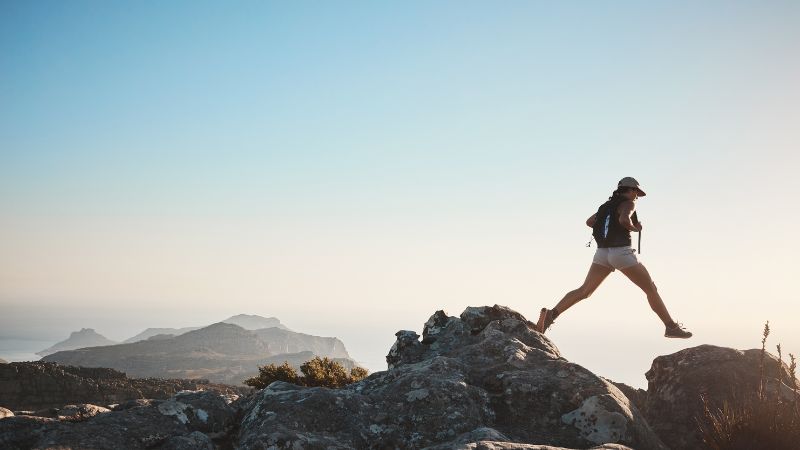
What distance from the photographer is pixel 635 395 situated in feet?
27.7

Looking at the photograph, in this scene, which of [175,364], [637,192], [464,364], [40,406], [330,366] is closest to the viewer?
[464,364]

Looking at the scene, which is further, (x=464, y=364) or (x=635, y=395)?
(x=635, y=395)

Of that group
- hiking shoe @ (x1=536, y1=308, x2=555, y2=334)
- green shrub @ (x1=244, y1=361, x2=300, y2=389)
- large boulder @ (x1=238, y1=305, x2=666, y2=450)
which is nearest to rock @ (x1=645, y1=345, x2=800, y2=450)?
large boulder @ (x1=238, y1=305, x2=666, y2=450)

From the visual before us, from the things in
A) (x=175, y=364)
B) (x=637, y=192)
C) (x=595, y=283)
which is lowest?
(x=175, y=364)

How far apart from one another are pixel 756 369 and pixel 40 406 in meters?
40.6

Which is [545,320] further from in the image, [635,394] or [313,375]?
[313,375]

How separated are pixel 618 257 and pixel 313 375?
6963mm

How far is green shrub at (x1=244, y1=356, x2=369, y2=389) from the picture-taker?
10586 mm

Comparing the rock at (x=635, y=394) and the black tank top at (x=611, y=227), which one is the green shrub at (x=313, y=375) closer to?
the rock at (x=635, y=394)

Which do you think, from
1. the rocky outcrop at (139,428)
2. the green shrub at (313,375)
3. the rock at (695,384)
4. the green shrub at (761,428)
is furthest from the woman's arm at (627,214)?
the green shrub at (313,375)

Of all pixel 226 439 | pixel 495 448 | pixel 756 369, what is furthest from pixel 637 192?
pixel 226 439

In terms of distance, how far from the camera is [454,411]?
5.14 m

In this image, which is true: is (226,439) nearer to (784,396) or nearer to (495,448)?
(495,448)

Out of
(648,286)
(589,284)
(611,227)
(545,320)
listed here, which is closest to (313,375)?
(545,320)
